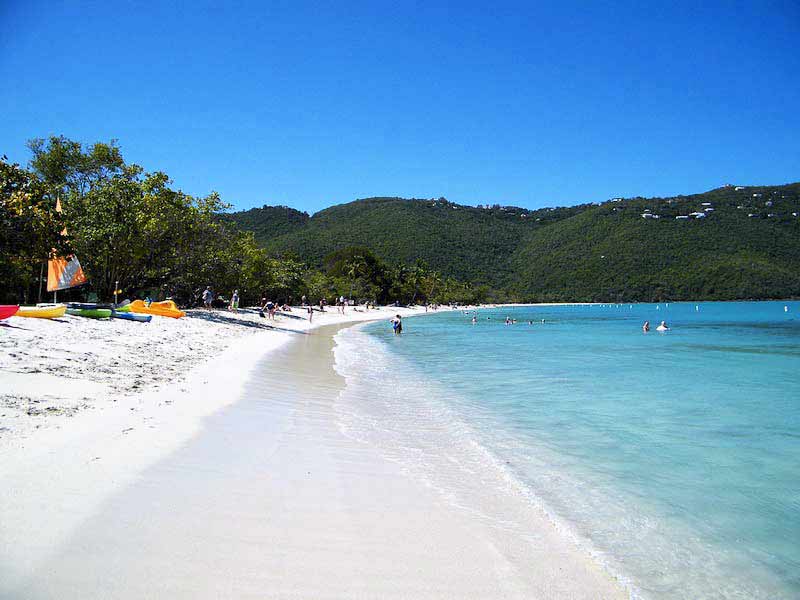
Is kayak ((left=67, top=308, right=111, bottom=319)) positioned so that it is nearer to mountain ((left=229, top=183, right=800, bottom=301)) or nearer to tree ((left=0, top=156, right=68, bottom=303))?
tree ((left=0, top=156, right=68, bottom=303))

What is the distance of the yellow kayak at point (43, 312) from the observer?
14.1 meters

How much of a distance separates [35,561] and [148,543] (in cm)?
56

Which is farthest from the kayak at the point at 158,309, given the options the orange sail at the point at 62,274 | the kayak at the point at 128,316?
the orange sail at the point at 62,274

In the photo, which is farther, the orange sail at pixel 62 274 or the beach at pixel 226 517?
the orange sail at pixel 62 274

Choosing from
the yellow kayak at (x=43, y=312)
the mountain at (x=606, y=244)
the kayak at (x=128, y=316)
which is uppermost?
the mountain at (x=606, y=244)

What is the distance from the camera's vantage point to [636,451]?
6.57 m

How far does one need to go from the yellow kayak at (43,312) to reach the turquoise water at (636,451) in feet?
26.3

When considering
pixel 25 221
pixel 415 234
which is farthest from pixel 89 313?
pixel 415 234

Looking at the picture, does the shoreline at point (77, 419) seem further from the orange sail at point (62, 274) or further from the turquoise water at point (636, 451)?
the orange sail at point (62, 274)

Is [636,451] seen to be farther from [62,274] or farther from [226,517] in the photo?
[62,274]

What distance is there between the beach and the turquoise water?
1.85 ft

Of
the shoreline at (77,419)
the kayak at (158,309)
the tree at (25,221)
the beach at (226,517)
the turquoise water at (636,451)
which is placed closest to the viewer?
the beach at (226,517)

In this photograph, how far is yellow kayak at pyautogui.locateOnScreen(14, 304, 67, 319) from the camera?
46.3ft

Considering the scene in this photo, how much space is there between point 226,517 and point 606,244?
138 m
